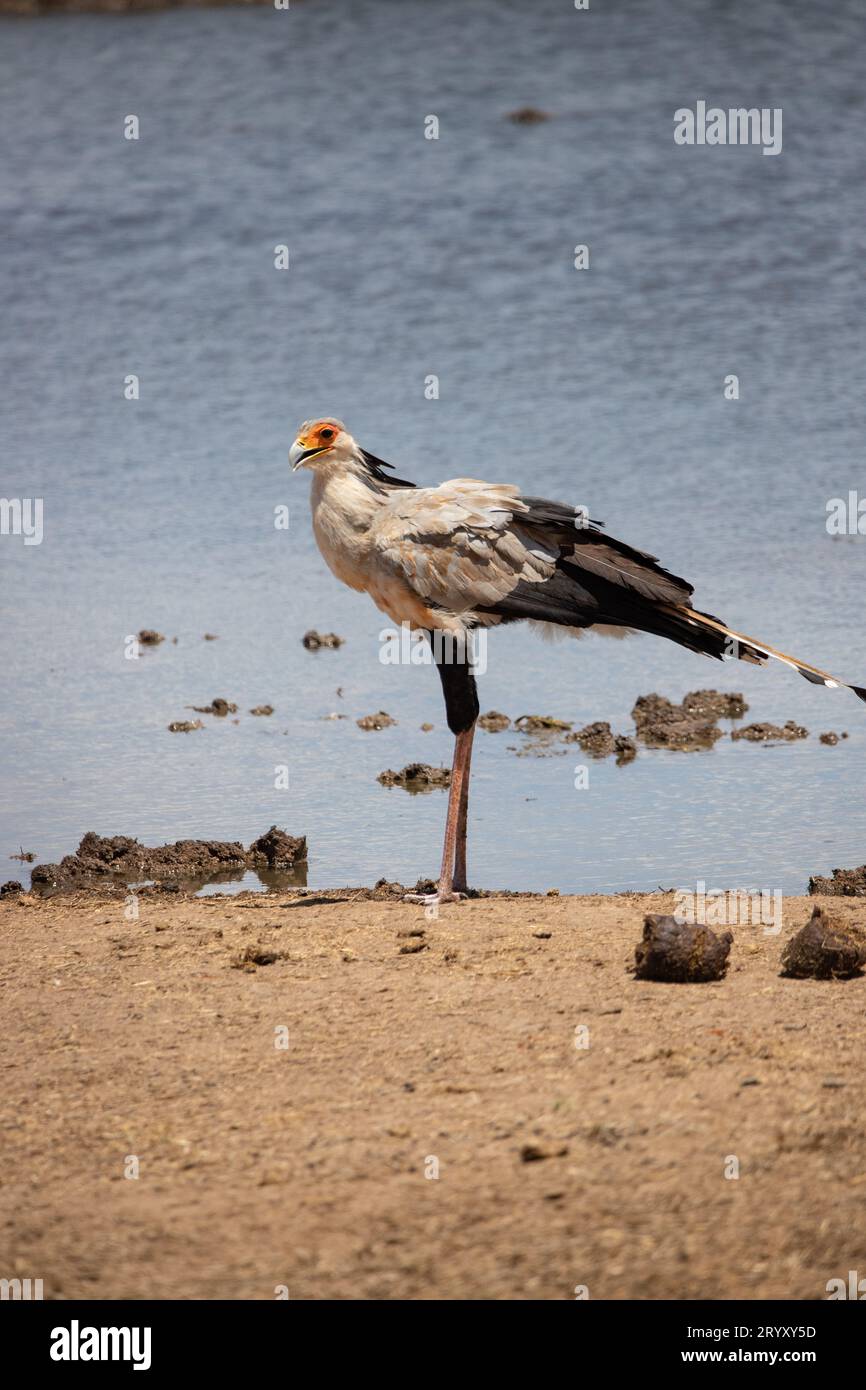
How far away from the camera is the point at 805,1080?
17.8ft

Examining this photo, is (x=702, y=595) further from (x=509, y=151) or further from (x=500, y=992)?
(x=509, y=151)

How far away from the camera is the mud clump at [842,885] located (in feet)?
26.2

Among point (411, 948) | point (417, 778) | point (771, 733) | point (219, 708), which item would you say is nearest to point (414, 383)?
point (219, 708)

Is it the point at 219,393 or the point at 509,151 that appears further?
the point at 509,151

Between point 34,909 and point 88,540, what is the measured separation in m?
6.98

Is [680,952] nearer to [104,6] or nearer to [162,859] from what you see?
[162,859]

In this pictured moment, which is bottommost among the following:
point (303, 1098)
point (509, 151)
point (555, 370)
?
point (303, 1098)

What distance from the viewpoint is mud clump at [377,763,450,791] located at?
9812mm

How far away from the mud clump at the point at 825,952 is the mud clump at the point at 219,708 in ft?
17.4

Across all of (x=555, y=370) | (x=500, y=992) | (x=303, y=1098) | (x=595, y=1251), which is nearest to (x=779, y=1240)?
(x=595, y=1251)

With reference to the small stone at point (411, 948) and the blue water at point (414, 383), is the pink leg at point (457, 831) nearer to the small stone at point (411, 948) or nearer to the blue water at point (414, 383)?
the blue water at point (414, 383)

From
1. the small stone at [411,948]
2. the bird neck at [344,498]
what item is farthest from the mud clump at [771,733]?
the small stone at [411,948]

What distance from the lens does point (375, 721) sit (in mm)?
10734

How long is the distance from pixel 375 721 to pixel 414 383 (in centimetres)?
736
